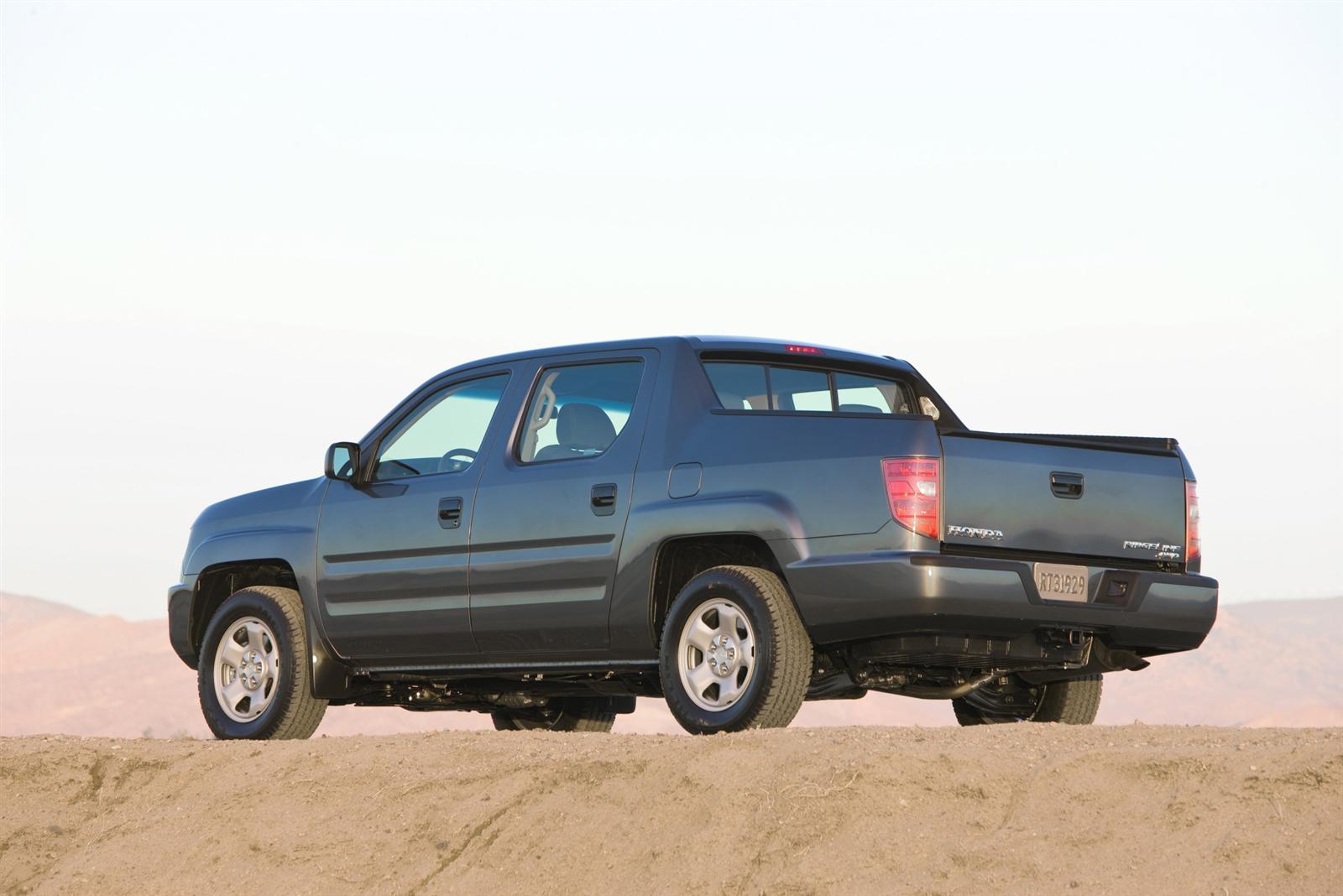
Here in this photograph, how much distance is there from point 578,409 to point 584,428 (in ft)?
0.45

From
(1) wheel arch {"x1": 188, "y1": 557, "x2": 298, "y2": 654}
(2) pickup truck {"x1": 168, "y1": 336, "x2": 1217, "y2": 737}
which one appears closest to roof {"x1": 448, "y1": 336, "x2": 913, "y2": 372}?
(2) pickup truck {"x1": 168, "y1": 336, "x2": 1217, "y2": 737}

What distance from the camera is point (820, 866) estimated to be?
5945 mm

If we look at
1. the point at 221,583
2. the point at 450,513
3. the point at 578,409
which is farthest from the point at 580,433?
the point at 221,583

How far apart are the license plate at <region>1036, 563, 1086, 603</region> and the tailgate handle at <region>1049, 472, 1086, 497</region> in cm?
29

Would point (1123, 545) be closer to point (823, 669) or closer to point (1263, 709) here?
point (823, 669)

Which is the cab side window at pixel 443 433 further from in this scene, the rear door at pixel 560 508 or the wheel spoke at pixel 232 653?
the wheel spoke at pixel 232 653

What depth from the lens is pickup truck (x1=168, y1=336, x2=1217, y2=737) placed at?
24.2ft

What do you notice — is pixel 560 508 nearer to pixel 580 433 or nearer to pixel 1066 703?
pixel 580 433

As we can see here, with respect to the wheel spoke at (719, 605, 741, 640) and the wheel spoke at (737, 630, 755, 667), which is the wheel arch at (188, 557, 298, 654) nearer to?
the wheel spoke at (719, 605, 741, 640)

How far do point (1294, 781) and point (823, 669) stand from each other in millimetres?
2550

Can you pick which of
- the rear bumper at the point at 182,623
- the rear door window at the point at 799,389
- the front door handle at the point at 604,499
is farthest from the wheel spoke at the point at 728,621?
the rear bumper at the point at 182,623

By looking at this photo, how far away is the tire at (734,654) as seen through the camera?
7.46 metres

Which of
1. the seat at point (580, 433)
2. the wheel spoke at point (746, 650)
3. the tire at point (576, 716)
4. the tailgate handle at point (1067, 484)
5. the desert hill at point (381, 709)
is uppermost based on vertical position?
the seat at point (580, 433)

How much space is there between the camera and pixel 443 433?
930 centimetres
